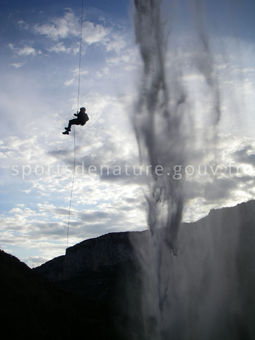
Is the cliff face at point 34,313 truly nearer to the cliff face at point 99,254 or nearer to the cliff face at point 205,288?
the cliff face at point 205,288

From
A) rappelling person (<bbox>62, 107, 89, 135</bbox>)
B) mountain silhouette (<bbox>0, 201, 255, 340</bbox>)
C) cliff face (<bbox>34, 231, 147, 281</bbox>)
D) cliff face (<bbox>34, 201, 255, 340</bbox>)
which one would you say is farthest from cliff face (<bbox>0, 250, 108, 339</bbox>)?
cliff face (<bbox>34, 231, 147, 281</bbox>)

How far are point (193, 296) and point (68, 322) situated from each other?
20.8 meters

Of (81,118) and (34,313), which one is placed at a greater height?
(81,118)

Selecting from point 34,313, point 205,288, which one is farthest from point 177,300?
point 34,313

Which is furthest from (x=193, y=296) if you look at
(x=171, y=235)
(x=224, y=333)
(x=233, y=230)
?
(x=233, y=230)

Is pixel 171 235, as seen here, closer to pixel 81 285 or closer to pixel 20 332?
pixel 20 332

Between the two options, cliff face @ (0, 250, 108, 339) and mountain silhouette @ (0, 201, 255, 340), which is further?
mountain silhouette @ (0, 201, 255, 340)

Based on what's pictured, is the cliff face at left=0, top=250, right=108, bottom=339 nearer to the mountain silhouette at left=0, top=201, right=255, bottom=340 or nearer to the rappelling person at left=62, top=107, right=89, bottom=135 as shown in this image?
the mountain silhouette at left=0, top=201, right=255, bottom=340

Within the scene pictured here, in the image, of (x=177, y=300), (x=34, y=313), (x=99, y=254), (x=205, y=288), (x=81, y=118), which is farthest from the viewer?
(x=99, y=254)

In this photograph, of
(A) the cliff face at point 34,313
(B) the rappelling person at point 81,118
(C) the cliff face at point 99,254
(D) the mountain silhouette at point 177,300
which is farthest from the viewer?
(C) the cliff face at point 99,254

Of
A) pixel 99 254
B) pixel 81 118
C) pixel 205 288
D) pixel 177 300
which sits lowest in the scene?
pixel 177 300

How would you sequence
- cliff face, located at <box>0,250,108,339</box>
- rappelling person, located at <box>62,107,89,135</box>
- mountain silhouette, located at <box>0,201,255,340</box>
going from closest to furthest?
cliff face, located at <box>0,250,108,339</box>
rappelling person, located at <box>62,107,89,135</box>
mountain silhouette, located at <box>0,201,255,340</box>

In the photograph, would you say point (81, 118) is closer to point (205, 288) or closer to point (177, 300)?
point (177, 300)

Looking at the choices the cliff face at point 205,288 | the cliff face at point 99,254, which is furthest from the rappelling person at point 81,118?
the cliff face at point 99,254
